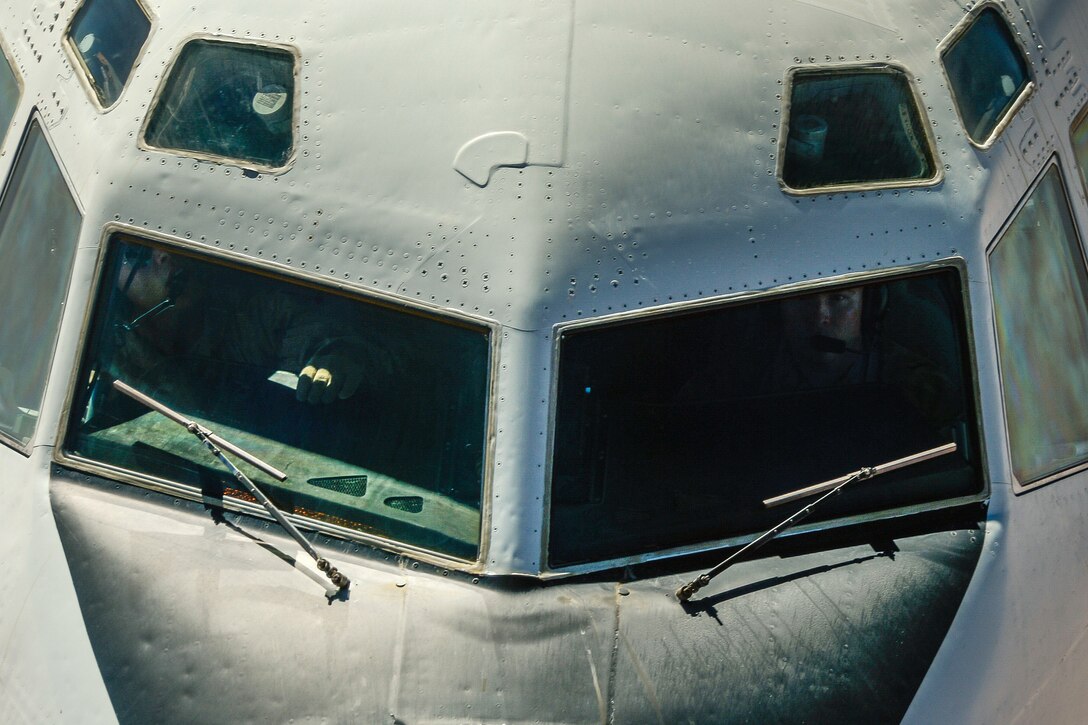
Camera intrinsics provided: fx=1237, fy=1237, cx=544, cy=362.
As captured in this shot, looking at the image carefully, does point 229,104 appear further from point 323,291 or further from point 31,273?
point 31,273

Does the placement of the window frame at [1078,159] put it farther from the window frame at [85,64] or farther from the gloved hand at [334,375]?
the window frame at [85,64]

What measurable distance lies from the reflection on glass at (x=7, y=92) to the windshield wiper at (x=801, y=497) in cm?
435

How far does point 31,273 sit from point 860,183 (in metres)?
3.87

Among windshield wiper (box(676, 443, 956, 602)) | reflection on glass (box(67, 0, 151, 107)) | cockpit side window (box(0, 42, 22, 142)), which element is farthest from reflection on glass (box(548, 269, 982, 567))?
cockpit side window (box(0, 42, 22, 142))

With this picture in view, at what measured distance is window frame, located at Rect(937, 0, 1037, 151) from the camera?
5.67 m

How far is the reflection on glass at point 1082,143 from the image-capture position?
242 inches

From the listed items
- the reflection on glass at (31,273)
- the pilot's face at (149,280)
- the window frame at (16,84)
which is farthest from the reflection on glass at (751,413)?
the window frame at (16,84)

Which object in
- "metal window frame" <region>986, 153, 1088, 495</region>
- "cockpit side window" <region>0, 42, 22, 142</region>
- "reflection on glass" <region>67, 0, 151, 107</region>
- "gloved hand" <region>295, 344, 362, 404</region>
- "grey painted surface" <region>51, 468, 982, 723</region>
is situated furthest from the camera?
"cockpit side window" <region>0, 42, 22, 142</region>

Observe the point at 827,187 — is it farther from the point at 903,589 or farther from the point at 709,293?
the point at 903,589

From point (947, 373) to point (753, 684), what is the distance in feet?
5.46

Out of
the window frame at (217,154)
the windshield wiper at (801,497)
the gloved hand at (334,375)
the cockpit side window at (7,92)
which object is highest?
the cockpit side window at (7,92)

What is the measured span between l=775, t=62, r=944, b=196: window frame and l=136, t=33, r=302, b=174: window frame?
2134 millimetres

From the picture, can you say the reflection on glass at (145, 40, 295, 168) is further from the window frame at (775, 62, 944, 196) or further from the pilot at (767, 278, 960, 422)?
the pilot at (767, 278, 960, 422)

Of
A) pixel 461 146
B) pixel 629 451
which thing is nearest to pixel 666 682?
pixel 629 451
